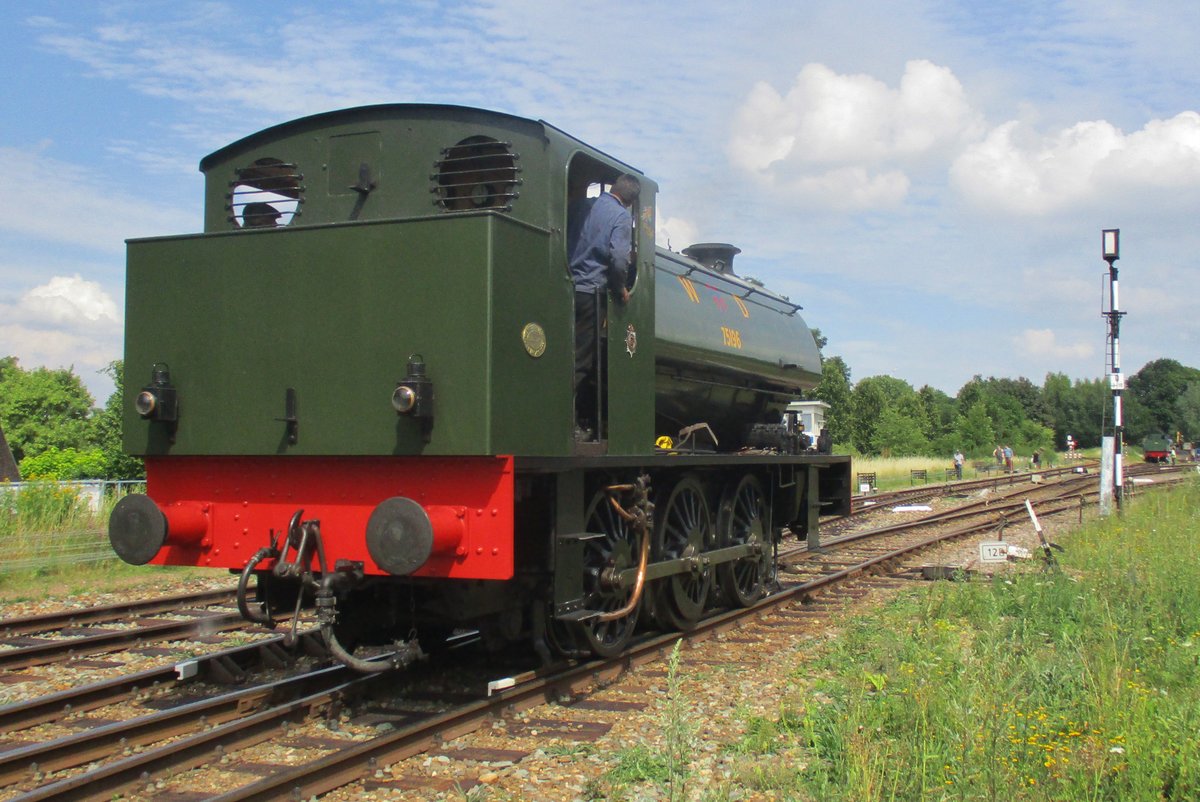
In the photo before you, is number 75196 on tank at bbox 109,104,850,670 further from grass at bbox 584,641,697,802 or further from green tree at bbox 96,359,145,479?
green tree at bbox 96,359,145,479

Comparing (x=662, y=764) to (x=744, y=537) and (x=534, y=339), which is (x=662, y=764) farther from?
(x=744, y=537)

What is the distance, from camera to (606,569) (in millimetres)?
6328

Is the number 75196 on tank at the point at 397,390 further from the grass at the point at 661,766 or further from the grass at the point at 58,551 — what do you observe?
the grass at the point at 58,551

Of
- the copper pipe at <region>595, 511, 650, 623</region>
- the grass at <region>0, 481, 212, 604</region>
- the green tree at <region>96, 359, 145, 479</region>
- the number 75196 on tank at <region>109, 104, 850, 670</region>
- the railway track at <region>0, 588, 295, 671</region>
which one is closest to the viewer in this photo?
the number 75196 on tank at <region>109, 104, 850, 670</region>

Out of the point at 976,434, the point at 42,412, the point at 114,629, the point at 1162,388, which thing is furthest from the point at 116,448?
the point at 1162,388

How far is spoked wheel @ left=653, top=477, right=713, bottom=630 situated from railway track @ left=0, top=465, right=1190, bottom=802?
0.83ft

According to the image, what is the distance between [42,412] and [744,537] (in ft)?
209

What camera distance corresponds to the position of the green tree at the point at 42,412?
60.1 metres

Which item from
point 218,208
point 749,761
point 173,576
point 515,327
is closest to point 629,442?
point 515,327

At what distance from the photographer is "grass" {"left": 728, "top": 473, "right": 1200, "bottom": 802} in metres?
4.04

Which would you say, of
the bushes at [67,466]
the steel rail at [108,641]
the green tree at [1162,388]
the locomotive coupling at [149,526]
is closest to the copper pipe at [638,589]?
the locomotive coupling at [149,526]

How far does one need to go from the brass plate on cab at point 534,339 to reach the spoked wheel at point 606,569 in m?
1.20

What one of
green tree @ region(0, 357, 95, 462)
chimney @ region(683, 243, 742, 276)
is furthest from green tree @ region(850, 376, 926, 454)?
chimney @ region(683, 243, 742, 276)

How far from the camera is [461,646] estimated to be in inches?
276
